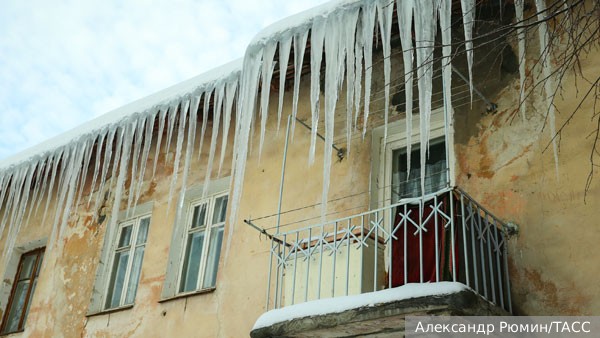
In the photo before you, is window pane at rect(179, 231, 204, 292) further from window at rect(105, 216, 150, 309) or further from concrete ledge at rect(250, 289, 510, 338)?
concrete ledge at rect(250, 289, 510, 338)

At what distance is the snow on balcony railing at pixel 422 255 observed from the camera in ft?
14.6

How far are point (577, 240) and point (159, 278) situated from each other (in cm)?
412

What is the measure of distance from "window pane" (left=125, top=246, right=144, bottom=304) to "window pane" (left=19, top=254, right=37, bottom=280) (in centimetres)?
210

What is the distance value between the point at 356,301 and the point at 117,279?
4.07 metres

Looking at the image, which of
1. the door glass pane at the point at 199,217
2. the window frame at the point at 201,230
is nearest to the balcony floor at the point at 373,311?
the window frame at the point at 201,230

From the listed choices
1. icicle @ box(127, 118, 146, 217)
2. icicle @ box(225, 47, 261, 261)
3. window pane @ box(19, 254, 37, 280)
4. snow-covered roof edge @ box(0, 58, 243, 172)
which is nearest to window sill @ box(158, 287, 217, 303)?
icicle @ box(225, 47, 261, 261)

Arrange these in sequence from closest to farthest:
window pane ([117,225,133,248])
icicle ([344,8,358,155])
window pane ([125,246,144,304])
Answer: icicle ([344,8,358,155]) < window pane ([125,246,144,304]) < window pane ([117,225,133,248])

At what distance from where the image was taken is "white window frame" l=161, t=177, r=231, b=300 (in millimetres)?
6961

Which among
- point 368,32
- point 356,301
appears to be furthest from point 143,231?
point 356,301

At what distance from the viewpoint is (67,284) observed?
7.97m

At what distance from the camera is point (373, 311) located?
14.1 feet

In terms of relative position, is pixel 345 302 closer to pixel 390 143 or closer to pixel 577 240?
pixel 577 240

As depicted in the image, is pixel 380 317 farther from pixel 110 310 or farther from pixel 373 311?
pixel 110 310

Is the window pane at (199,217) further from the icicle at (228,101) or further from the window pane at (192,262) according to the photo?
the icicle at (228,101)
